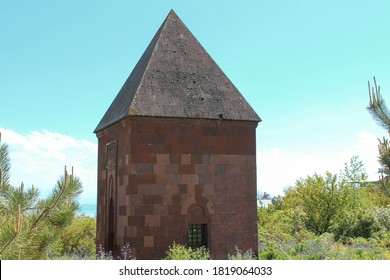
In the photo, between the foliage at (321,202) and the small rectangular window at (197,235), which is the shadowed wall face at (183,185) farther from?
the foliage at (321,202)

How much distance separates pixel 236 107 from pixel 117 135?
3.02m

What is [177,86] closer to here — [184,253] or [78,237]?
[184,253]

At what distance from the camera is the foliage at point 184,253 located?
32.5 feet

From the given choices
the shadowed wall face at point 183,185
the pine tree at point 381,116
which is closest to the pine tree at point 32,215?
the shadowed wall face at point 183,185

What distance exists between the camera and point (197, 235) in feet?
37.8

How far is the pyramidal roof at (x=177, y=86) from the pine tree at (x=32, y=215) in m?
3.11

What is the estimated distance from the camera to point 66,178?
741cm

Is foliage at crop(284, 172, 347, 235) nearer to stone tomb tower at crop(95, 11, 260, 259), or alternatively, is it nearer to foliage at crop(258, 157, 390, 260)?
foliage at crop(258, 157, 390, 260)

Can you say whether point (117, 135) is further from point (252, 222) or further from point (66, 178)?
point (66, 178)

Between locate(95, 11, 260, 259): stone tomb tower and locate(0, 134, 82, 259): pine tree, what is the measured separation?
7.34 feet

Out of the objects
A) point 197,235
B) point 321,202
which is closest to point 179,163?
point 197,235

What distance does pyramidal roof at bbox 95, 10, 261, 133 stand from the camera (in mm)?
11516

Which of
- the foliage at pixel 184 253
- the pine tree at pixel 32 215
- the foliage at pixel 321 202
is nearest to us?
the pine tree at pixel 32 215

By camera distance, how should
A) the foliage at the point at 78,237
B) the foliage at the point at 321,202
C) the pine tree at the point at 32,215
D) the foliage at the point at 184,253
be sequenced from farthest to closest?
the foliage at the point at 321,202, the foliage at the point at 78,237, the foliage at the point at 184,253, the pine tree at the point at 32,215
